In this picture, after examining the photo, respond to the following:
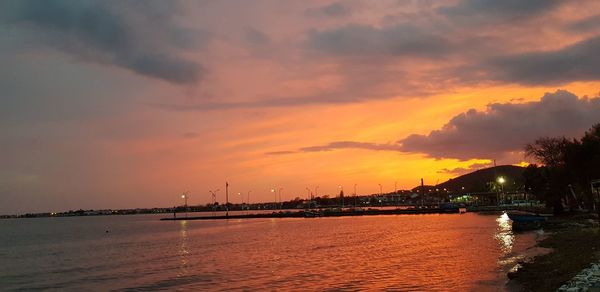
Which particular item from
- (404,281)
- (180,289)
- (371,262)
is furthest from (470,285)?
(180,289)

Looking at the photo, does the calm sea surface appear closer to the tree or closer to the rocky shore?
the rocky shore

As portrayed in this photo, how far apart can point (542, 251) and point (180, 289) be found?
3214cm

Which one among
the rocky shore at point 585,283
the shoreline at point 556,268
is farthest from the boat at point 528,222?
the rocky shore at point 585,283

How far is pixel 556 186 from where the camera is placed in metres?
93.4

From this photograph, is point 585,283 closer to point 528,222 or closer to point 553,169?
point 528,222

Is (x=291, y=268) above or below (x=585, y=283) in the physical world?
below

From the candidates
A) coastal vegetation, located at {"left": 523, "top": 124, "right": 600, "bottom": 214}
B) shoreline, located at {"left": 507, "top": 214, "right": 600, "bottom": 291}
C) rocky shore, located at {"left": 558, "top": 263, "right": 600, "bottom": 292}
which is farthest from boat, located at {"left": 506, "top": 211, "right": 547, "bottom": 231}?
rocky shore, located at {"left": 558, "top": 263, "right": 600, "bottom": 292}

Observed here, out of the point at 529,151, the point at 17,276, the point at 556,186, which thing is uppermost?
the point at 529,151

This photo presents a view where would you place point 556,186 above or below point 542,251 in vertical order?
above

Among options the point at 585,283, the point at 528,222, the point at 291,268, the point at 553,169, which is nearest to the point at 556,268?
the point at 585,283

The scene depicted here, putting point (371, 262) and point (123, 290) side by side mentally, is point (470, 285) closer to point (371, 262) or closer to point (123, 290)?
point (371, 262)

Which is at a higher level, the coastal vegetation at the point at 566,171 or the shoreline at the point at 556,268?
the coastal vegetation at the point at 566,171

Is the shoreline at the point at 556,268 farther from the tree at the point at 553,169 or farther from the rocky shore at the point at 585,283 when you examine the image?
the tree at the point at 553,169

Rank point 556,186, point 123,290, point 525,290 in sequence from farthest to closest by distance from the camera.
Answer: point 556,186
point 123,290
point 525,290
